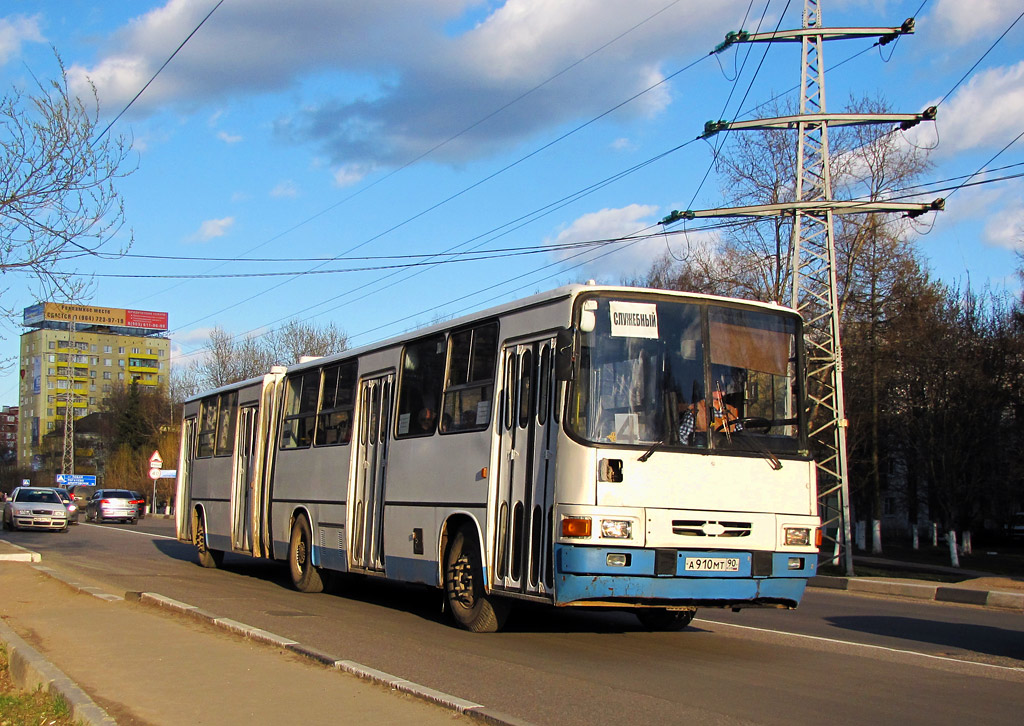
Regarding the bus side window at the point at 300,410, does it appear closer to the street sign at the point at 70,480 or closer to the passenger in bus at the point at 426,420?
the passenger in bus at the point at 426,420

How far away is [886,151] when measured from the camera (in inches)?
1597

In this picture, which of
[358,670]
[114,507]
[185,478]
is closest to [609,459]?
[358,670]

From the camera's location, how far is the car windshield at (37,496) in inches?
1427

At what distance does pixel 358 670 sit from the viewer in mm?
7898

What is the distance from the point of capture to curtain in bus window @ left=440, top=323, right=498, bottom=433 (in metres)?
10.9

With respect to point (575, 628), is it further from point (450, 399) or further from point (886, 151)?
point (886, 151)

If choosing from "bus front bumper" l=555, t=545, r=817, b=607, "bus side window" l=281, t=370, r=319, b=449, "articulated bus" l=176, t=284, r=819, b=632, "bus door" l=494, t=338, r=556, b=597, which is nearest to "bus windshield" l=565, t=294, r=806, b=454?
"articulated bus" l=176, t=284, r=819, b=632

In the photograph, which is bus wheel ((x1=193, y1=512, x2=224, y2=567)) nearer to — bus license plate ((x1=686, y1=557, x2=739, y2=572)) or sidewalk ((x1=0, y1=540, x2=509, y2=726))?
sidewalk ((x1=0, y1=540, x2=509, y2=726))

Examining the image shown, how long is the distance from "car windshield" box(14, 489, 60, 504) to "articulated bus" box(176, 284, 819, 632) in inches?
1110

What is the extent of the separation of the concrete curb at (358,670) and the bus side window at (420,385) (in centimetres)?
299

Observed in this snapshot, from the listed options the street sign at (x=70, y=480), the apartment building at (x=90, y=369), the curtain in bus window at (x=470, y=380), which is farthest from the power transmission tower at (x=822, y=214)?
the apartment building at (x=90, y=369)

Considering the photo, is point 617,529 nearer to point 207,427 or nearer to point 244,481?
point 244,481

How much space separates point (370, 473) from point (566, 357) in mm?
5110

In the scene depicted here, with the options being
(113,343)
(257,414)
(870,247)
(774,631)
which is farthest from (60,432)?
(774,631)
